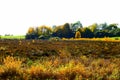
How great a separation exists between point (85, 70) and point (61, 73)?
135cm

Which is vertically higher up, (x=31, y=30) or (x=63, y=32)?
(x=31, y=30)

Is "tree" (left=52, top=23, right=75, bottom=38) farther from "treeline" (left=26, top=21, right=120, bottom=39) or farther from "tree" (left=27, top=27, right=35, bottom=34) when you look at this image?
"tree" (left=27, top=27, right=35, bottom=34)

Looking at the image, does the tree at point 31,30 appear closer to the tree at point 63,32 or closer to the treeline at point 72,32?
the treeline at point 72,32

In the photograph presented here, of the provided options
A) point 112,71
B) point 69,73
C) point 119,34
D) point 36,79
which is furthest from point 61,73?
point 119,34

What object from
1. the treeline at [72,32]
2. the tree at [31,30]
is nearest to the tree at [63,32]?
the treeline at [72,32]

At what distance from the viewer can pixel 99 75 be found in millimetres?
14422

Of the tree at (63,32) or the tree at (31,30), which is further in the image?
the tree at (31,30)

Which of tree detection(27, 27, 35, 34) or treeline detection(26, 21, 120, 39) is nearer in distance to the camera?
treeline detection(26, 21, 120, 39)

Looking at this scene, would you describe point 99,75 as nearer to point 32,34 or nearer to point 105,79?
point 105,79

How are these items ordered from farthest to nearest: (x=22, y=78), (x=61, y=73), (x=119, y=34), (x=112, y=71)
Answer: (x=119, y=34) < (x=112, y=71) < (x=61, y=73) < (x=22, y=78)

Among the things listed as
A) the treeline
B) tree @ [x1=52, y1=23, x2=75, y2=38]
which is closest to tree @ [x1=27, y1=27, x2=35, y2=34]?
the treeline

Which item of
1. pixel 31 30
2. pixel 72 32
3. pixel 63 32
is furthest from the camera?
pixel 31 30

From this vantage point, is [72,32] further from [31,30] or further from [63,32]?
[31,30]

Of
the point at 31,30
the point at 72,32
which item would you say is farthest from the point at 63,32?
the point at 31,30
